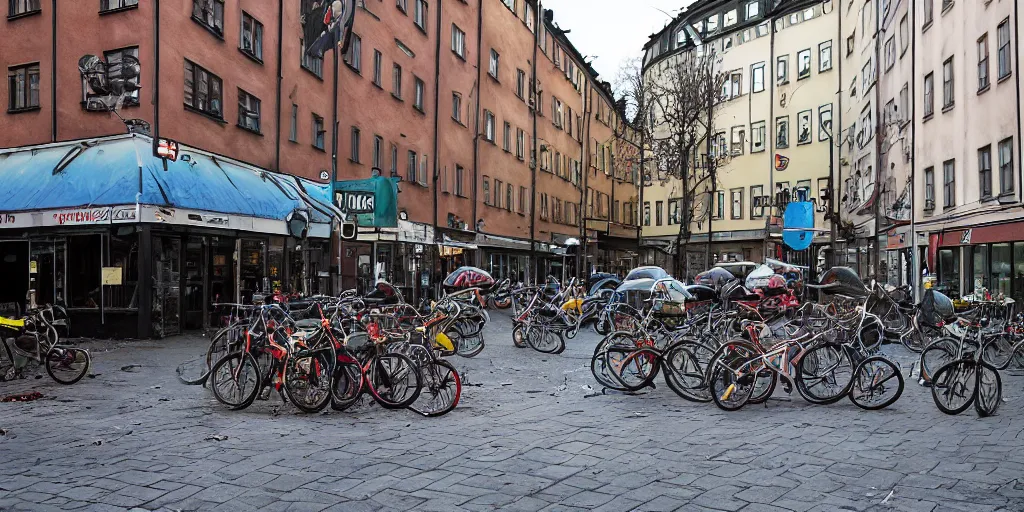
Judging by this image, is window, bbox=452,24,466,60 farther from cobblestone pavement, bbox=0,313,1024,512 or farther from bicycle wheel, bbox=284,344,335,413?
bicycle wheel, bbox=284,344,335,413

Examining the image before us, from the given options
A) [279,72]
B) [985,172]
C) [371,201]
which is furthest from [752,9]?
[371,201]

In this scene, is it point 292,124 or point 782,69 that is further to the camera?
point 782,69

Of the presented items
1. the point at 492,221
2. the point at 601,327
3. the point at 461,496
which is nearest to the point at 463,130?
the point at 492,221

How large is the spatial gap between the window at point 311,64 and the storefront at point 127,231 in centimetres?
493

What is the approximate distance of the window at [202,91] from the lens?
1827cm

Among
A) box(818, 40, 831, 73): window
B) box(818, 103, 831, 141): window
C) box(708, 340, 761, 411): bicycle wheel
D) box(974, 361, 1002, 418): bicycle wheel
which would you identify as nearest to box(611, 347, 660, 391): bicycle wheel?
box(708, 340, 761, 411): bicycle wheel

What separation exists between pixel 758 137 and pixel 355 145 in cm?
3244

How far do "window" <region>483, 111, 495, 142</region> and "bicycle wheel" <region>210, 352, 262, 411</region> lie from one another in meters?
29.6

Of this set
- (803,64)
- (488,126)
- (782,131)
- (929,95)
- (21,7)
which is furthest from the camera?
(782,131)

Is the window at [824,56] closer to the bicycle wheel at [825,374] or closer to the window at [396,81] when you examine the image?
the window at [396,81]

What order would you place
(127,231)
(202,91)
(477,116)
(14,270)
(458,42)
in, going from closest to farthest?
(127,231)
(14,270)
(202,91)
(458,42)
(477,116)

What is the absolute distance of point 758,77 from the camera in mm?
51719

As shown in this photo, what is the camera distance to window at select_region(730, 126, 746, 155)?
173 ft

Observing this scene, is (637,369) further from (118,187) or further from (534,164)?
(534,164)
